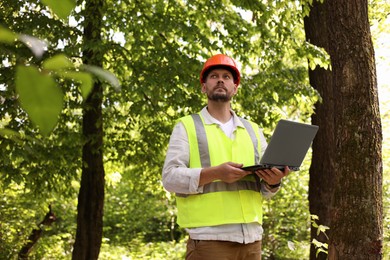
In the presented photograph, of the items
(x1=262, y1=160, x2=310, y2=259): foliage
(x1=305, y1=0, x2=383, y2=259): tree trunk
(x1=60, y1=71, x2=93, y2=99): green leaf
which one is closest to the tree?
(x1=305, y1=0, x2=383, y2=259): tree trunk

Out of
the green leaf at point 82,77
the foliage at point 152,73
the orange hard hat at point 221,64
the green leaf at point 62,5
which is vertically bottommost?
the green leaf at point 82,77

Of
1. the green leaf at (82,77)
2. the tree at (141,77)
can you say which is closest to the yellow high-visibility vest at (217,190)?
the green leaf at (82,77)

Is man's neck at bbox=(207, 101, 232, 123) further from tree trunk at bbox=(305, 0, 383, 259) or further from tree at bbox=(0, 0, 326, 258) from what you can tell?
tree at bbox=(0, 0, 326, 258)

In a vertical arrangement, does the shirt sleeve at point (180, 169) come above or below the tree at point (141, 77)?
below

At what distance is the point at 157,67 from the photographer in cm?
813

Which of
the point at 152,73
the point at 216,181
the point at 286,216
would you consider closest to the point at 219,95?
the point at 216,181

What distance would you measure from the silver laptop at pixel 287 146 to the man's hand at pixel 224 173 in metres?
0.04

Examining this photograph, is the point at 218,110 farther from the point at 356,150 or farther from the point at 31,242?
the point at 31,242

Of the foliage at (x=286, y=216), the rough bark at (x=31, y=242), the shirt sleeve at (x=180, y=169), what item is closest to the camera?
the shirt sleeve at (x=180, y=169)

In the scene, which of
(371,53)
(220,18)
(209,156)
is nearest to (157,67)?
(220,18)

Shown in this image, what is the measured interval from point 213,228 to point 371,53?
205 centimetres

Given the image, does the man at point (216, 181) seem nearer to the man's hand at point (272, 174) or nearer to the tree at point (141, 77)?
the man's hand at point (272, 174)

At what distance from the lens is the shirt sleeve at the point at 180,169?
3070mm

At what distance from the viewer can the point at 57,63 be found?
571mm
